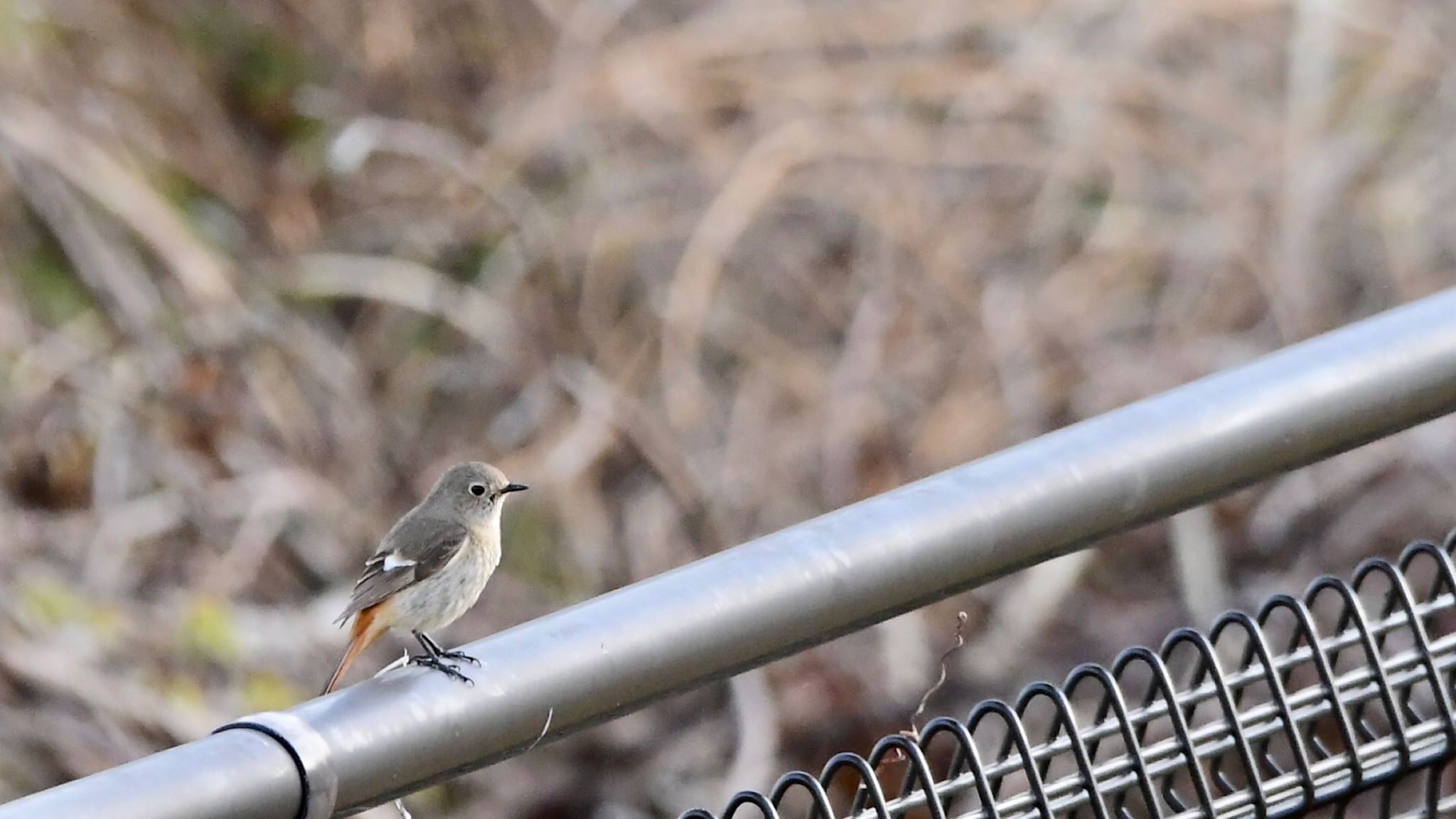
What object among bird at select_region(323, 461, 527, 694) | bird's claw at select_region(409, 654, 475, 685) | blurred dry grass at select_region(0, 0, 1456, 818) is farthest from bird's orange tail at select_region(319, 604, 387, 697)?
blurred dry grass at select_region(0, 0, 1456, 818)

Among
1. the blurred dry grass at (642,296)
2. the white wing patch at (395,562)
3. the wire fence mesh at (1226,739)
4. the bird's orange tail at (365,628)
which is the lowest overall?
the wire fence mesh at (1226,739)

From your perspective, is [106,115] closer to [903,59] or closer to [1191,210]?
[903,59]

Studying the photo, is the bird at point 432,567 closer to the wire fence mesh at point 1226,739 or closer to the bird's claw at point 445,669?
the wire fence mesh at point 1226,739

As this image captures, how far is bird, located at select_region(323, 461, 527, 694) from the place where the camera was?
8.93 feet

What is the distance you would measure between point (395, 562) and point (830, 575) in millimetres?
1368

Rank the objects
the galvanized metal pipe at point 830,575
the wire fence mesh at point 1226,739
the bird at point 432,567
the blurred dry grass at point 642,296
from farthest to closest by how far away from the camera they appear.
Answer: the blurred dry grass at point 642,296
the bird at point 432,567
the wire fence mesh at point 1226,739
the galvanized metal pipe at point 830,575

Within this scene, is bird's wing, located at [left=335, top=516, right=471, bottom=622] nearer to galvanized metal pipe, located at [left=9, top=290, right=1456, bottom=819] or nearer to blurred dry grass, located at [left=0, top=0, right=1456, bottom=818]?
galvanized metal pipe, located at [left=9, top=290, right=1456, bottom=819]

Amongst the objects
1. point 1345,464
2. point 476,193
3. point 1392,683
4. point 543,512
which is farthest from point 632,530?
point 1392,683

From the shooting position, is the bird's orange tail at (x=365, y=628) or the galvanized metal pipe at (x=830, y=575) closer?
the galvanized metal pipe at (x=830, y=575)

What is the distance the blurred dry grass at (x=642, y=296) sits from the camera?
4949 millimetres

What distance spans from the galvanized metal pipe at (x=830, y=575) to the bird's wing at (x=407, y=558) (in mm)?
1262

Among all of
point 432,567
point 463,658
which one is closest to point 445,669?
point 463,658

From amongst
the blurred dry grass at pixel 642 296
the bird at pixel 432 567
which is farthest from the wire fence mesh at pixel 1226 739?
the blurred dry grass at pixel 642 296

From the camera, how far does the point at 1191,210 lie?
649 cm
